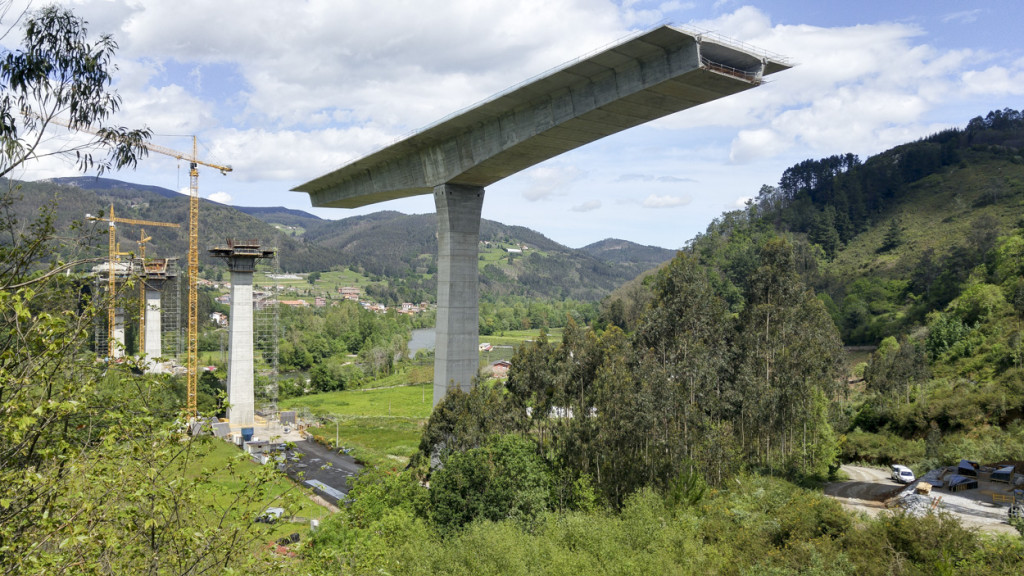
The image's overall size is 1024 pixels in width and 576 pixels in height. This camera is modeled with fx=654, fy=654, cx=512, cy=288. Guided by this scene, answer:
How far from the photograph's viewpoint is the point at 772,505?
61.2 ft

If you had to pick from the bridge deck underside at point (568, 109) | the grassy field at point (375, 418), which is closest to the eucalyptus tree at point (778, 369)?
the bridge deck underside at point (568, 109)

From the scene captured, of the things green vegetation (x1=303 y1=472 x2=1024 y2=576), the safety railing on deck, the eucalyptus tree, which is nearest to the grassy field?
green vegetation (x1=303 y1=472 x2=1024 y2=576)

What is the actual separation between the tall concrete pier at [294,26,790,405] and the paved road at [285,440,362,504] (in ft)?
39.9

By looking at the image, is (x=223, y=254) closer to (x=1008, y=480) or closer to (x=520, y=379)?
(x=520, y=379)

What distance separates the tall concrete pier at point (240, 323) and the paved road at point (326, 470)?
711cm

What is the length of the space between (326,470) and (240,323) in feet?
56.0

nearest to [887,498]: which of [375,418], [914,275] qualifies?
[375,418]

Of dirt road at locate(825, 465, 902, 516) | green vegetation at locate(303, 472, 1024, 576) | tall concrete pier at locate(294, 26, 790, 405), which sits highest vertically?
tall concrete pier at locate(294, 26, 790, 405)

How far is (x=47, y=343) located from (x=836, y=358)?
37015mm

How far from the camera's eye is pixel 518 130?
18.2 meters

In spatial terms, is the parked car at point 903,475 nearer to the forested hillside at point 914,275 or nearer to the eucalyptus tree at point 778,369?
the forested hillside at point 914,275

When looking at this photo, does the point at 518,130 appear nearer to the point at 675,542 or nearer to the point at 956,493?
the point at 675,542

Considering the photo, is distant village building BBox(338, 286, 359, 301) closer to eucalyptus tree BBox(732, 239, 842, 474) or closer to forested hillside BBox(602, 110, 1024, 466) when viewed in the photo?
forested hillside BBox(602, 110, 1024, 466)

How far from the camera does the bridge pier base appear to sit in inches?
832
